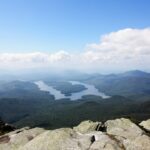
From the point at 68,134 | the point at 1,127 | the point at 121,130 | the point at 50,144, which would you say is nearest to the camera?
the point at 50,144

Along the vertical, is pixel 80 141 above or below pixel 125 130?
above

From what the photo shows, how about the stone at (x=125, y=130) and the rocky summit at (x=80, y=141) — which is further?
the stone at (x=125, y=130)

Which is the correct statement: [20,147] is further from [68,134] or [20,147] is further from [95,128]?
[95,128]

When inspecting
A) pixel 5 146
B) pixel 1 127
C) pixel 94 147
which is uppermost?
pixel 94 147

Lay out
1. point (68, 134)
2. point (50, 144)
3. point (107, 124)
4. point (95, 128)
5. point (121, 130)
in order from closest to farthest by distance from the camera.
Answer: point (50, 144), point (68, 134), point (121, 130), point (95, 128), point (107, 124)

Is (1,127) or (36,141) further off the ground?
(36,141)

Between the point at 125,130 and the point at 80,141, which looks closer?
the point at 80,141

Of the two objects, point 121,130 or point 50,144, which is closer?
point 50,144

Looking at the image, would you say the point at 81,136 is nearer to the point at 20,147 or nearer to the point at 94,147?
the point at 94,147

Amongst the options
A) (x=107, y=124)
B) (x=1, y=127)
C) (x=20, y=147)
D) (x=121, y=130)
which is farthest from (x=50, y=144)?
(x=1, y=127)

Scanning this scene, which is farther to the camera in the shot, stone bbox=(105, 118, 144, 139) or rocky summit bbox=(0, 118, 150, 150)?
stone bbox=(105, 118, 144, 139)
